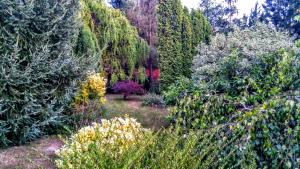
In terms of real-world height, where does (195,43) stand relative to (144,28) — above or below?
below

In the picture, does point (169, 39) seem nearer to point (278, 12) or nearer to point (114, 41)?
point (114, 41)

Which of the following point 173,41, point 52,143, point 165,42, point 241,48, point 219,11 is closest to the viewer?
point 52,143

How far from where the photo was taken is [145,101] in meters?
8.20

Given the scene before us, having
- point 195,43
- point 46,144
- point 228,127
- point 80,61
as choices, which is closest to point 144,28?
point 195,43

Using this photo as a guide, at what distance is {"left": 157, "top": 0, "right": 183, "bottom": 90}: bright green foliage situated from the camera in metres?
8.41

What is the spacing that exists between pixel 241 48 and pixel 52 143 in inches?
164

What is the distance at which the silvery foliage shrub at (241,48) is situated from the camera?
5395 millimetres

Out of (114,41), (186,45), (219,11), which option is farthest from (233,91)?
(219,11)

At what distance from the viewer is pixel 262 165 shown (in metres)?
2.55

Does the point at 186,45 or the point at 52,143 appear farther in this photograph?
the point at 186,45

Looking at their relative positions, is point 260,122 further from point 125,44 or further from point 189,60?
point 125,44

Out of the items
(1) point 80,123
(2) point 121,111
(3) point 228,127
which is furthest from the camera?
(2) point 121,111

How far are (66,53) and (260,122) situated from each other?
3.80 m

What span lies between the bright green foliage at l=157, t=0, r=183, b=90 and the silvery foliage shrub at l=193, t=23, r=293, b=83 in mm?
1551
